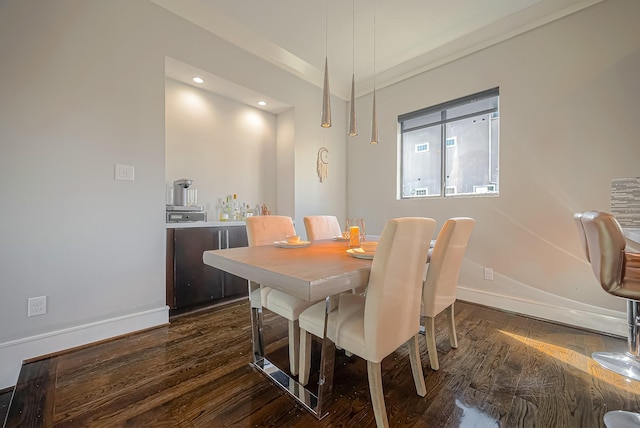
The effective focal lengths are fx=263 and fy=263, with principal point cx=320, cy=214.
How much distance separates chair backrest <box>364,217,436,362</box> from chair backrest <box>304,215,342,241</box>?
4.17ft

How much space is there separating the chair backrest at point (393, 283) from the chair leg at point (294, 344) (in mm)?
562

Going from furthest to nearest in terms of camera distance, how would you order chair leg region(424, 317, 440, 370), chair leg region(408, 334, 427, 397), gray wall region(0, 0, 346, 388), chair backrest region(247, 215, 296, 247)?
chair backrest region(247, 215, 296, 247)
gray wall region(0, 0, 346, 388)
chair leg region(424, 317, 440, 370)
chair leg region(408, 334, 427, 397)

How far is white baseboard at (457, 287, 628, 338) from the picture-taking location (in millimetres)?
2145

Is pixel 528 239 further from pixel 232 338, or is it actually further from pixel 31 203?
pixel 31 203

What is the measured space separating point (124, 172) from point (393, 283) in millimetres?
2272

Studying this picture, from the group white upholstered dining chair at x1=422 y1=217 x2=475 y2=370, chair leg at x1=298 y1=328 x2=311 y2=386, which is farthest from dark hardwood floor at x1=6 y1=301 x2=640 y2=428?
white upholstered dining chair at x1=422 y1=217 x2=475 y2=370

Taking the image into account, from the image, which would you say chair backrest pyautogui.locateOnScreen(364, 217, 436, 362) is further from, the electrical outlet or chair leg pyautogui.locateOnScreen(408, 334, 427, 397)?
the electrical outlet

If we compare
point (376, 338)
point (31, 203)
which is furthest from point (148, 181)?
point (376, 338)

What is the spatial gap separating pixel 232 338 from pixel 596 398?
2253 mm

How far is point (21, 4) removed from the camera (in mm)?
1756

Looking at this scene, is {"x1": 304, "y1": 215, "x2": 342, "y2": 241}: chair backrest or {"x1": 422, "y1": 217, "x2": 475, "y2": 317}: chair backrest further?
{"x1": 304, "y1": 215, "x2": 342, "y2": 241}: chair backrest

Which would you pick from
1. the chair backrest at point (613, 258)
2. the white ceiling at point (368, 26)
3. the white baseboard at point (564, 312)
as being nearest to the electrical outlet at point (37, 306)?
the white ceiling at point (368, 26)

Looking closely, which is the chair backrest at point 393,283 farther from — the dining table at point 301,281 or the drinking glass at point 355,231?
the drinking glass at point 355,231

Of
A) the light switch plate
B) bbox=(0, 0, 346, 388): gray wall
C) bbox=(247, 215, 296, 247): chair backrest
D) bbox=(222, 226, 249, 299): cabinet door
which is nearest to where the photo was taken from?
bbox=(0, 0, 346, 388): gray wall
